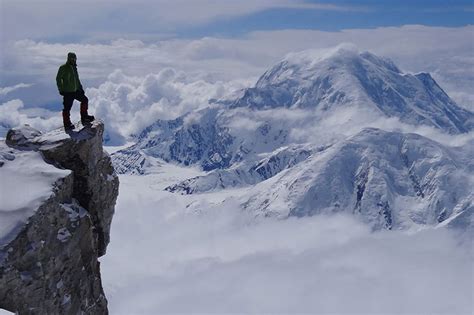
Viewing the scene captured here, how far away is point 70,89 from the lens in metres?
32.9

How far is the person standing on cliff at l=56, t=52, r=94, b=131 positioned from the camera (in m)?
32.2

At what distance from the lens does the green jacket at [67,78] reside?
32188mm

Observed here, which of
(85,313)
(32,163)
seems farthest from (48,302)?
(32,163)

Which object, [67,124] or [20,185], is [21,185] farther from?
[67,124]

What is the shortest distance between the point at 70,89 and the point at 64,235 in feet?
27.2

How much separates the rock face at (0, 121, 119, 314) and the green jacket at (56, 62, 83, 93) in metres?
2.22

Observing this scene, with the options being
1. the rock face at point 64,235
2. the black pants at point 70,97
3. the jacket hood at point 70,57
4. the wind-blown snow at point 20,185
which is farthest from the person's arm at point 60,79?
the wind-blown snow at point 20,185

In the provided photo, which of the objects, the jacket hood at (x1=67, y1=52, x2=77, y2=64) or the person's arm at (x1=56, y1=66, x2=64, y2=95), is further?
the person's arm at (x1=56, y1=66, x2=64, y2=95)

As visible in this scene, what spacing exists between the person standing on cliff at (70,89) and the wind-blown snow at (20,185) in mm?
3553

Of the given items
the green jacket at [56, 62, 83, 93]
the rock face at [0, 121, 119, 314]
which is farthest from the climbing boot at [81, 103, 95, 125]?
the green jacket at [56, 62, 83, 93]

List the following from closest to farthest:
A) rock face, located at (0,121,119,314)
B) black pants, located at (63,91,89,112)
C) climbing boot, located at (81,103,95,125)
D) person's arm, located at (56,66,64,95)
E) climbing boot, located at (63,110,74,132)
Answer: rock face, located at (0,121,119,314) < person's arm, located at (56,66,64,95) < climbing boot, located at (63,110,74,132) < black pants, located at (63,91,89,112) < climbing boot, located at (81,103,95,125)

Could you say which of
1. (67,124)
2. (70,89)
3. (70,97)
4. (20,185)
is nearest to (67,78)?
(70,89)

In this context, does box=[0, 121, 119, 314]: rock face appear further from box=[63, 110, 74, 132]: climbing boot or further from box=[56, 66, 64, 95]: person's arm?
box=[56, 66, 64, 95]: person's arm

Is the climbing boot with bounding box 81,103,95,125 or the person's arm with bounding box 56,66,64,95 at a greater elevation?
the person's arm with bounding box 56,66,64,95
